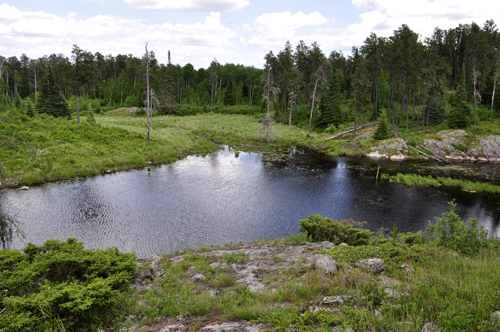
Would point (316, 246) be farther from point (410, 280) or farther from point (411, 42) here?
point (411, 42)

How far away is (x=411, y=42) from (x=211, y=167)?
35.2m

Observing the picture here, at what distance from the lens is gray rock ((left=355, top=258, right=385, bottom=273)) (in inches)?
346

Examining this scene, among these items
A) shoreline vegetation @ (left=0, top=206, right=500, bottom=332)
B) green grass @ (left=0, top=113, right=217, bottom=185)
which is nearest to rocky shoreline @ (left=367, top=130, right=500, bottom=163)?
green grass @ (left=0, top=113, right=217, bottom=185)

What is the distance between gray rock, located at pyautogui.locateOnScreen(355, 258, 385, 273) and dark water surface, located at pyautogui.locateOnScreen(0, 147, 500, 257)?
7.11 metres

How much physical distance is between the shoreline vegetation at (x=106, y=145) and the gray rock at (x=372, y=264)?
15.9 meters

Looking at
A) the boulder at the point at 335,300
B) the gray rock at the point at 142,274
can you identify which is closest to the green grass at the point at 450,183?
the boulder at the point at 335,300

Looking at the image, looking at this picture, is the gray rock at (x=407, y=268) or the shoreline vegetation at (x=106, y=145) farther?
the shoreline vegetation at (x=106, y=145)

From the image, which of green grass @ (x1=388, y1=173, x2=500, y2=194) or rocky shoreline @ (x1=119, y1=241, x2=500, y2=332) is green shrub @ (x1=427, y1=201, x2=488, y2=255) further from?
green grass @ (x1=388, y1=173, x2=500, y2=194)

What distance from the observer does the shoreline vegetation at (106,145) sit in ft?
78.4

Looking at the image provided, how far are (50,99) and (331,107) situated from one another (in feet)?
161

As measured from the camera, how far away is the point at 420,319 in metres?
5.11

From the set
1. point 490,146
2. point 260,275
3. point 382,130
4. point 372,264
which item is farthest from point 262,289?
point 490,146

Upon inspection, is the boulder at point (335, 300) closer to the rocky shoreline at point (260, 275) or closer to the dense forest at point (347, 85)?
the rocky shoreline at point (260, 275)

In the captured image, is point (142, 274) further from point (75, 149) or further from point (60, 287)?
point (75, 149)
